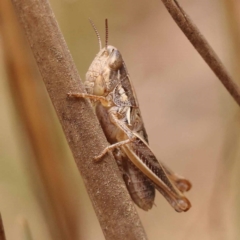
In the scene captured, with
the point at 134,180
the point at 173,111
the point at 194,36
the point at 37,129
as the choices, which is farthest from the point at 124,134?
the point at 173,111

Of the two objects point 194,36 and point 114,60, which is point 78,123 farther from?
point 114,60

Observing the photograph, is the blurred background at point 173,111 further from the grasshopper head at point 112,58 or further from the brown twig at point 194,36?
the brown twig at point 194,36

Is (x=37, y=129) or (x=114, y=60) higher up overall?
(x=114, y=60)

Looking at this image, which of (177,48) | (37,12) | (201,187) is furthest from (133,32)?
(37,12)

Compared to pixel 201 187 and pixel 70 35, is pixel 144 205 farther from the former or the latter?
pixel 70 35

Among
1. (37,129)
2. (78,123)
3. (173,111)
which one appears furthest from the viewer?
(173,111)

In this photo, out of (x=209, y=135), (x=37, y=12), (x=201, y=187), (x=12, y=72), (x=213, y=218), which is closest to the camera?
(x=37, y=12)

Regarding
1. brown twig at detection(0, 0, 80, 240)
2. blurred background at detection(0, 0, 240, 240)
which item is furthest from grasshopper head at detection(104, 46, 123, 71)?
blurred background at detection(0, 0, 240, 240)
